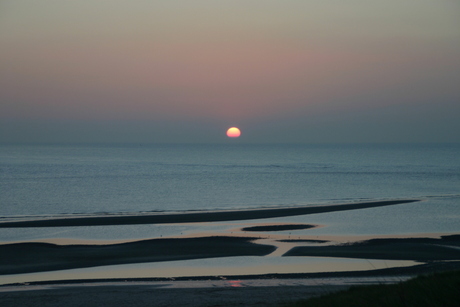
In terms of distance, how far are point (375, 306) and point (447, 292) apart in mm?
1519

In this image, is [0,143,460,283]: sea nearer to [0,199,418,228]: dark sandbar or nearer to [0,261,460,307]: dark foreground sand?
[0,199,418,228]: dark sandbar

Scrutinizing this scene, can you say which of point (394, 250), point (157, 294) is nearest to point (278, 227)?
point (394, 250)

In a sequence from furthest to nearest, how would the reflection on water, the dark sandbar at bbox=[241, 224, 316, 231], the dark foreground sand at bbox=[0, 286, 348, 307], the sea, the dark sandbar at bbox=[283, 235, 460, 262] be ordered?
the dark sandbar at bbox=[241, 224, 316, 231] → the dark sandbar at bbox=[283, 235, 460, 262] → the sea → the reflection on water → the dark foreground sand at bbox=[0, 286, 348, 307]

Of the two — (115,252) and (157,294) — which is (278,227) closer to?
(115,252)

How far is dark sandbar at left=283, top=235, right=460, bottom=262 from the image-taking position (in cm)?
2431

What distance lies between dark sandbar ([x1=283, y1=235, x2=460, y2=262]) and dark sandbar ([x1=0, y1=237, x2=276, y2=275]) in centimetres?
296

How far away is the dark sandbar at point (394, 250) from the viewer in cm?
2431

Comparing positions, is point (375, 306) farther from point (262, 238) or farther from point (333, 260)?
point (262, 238)

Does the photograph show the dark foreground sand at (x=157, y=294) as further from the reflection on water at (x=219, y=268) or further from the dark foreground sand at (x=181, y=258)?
the reflection on water at (x=219, y=268)

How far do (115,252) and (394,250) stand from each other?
16182 mm

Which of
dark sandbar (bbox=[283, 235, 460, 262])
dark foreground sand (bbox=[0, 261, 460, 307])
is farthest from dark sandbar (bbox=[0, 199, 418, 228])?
dark foreground sand (bbox=[0, 261, 460, 307])

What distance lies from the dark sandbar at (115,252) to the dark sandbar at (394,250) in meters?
2.96

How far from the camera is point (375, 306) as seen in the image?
31.7 ft

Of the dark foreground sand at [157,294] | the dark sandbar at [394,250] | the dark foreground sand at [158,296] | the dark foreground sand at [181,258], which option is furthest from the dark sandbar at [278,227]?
the dark foreground sand at [158,296]
